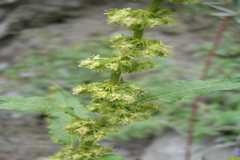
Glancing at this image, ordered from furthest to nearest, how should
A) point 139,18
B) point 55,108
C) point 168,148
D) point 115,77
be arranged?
point 168,148 → point 55,108 → point 115,77 → point 139,18

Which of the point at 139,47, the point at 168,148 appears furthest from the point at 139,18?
the point at 168,148

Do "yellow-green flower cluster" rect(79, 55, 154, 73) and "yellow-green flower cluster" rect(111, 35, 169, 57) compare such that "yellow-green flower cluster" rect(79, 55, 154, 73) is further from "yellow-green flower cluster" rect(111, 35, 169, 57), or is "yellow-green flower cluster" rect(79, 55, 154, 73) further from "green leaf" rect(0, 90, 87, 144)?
"green leaf" rect(0, 90, 87, 144)

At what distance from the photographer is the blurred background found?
366cm

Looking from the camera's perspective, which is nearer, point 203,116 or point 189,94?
point 189,94

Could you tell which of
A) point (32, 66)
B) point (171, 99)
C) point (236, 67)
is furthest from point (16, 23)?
point (171, 99)

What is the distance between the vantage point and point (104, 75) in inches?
183

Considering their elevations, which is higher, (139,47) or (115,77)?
(139,47)

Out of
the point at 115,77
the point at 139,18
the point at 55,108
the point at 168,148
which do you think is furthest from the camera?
the point at 168,148

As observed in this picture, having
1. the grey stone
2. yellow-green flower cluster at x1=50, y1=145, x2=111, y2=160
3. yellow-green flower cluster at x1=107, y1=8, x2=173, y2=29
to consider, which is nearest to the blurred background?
the grey stone

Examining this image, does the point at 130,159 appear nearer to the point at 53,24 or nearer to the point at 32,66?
the point at 32,66

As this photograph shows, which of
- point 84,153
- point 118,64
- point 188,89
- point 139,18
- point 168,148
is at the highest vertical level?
point 139,18

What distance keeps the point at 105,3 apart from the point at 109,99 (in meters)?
4.94

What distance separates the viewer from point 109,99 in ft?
5.59

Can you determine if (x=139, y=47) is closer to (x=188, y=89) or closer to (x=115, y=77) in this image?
(x=115, y=77)
